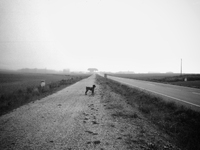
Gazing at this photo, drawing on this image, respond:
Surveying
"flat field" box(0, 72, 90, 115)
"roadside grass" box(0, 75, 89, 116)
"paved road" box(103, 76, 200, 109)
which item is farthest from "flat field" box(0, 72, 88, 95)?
"paved road" box(103, 76, 200, 109)

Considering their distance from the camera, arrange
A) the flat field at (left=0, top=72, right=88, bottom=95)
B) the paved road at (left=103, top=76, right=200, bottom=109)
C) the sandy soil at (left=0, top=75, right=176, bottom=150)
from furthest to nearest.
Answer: the flat field at (left=0, top=72, right=88, bottom=95) → the paved road at (left=103, top=76, right=200, bottom=109) → the sandy soil at (left=0, top=75, right=176, bottom=150)

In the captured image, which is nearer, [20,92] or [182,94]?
[182,94]

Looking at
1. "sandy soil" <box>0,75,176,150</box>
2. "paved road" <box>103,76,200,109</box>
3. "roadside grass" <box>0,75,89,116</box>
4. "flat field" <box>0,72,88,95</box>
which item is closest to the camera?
"sandy soil" <box>0,75,176,150</box>

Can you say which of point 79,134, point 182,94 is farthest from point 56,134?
point 182,94

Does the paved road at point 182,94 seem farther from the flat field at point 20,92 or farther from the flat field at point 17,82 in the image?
the flat field at point 17,82

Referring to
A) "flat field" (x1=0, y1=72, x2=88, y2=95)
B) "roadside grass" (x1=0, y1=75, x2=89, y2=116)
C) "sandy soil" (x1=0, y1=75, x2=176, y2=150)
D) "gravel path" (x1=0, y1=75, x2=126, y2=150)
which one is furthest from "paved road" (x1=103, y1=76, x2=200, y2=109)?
"flat field" (x1=0, y1=72, x2=88, y2=95)

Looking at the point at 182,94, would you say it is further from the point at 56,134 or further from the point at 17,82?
the point at 17,82

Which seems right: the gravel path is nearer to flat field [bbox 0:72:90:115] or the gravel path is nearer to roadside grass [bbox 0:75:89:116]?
roadside grass [bbox 0:75:89:116]

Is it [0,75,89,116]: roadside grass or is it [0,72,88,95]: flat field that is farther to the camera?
[0,72,88,95]: flat field

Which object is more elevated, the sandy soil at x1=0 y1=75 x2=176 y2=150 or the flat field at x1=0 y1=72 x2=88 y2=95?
the flat field at x1=0 y1=72 x2=88 y2=95

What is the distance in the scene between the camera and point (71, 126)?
421 centimetres

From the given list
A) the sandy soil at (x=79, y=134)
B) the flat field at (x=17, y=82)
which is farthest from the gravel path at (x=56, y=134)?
the flat field at (x=17, y=82)

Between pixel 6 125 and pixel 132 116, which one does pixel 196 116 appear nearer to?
pixel 132 116

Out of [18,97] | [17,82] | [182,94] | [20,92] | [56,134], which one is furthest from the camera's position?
[17,82]
